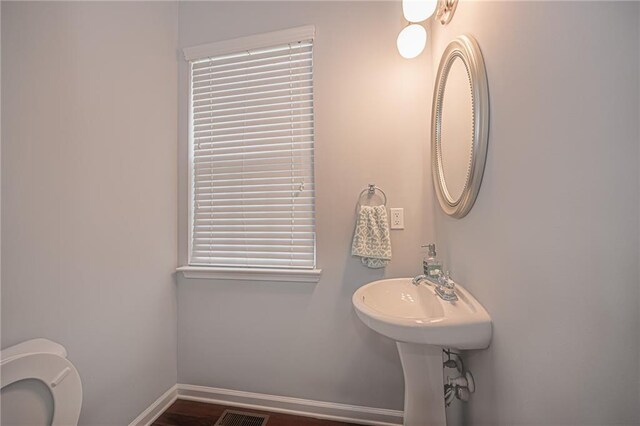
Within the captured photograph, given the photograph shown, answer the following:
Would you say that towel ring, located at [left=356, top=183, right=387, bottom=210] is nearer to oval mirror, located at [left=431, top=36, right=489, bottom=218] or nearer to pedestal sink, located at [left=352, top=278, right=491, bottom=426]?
oval mirror, located at [left=431, top=36, right=489, bottom=218]

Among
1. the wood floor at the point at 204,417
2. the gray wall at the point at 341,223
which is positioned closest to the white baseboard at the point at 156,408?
the wood floor at the point at 204,417

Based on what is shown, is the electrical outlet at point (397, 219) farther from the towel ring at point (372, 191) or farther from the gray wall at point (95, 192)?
the gray wall at point (95, 192)

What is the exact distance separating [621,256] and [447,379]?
87 cm

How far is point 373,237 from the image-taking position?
1.33m

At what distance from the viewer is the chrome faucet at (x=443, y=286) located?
96cm

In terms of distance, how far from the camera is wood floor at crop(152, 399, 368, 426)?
4.55 ft

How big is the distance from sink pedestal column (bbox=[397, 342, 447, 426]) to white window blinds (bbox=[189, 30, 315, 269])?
0.70 meters

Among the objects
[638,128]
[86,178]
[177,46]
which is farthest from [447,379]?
[177,46]

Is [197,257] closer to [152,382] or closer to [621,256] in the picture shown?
[152,382]

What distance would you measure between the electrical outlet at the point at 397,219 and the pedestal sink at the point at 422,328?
0.30 m

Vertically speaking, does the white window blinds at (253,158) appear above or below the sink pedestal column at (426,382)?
above

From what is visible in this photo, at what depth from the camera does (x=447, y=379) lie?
3.46 ft

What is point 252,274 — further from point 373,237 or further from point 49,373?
point 49,373

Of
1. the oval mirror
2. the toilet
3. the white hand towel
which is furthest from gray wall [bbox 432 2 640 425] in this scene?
the toilet
